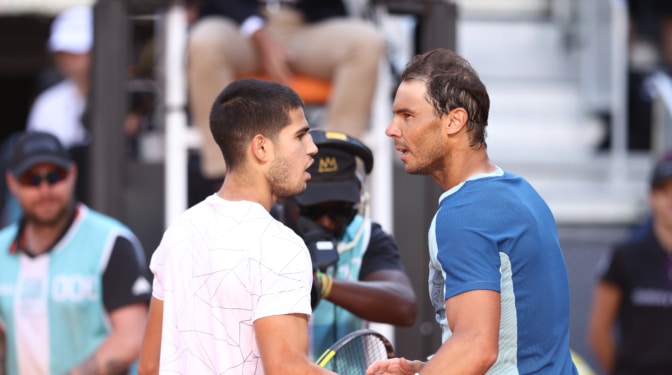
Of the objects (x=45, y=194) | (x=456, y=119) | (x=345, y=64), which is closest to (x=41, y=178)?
(x=45, y=194)

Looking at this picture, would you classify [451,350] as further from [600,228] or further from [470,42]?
[470,42]

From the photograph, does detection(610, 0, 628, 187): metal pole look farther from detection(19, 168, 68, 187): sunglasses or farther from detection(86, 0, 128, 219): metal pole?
detection(19, 168, 68, 187): sunglasses

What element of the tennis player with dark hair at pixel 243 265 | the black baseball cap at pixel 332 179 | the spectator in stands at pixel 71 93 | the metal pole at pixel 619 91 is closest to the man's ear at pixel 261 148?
the tennis player with dark hair at pixel 243 265

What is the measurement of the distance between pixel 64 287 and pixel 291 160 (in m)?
2.26

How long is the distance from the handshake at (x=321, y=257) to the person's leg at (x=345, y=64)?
1634 millimetres

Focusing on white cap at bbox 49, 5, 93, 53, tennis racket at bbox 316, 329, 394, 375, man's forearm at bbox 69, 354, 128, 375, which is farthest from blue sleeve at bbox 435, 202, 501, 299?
white cap at bbox 49, 5, 93, 53

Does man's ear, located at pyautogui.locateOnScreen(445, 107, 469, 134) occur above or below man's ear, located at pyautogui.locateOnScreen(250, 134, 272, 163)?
above

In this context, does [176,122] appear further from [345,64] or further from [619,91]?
[619,91]

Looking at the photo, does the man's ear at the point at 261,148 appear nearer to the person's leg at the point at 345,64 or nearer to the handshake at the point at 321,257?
the handshake at the point at 321,257

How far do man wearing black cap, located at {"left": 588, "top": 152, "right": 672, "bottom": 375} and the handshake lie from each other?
306cm

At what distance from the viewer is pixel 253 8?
18.9 feet

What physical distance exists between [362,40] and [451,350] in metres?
2.87

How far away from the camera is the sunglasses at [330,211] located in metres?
4.07

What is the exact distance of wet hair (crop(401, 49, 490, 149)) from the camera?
126 inches
